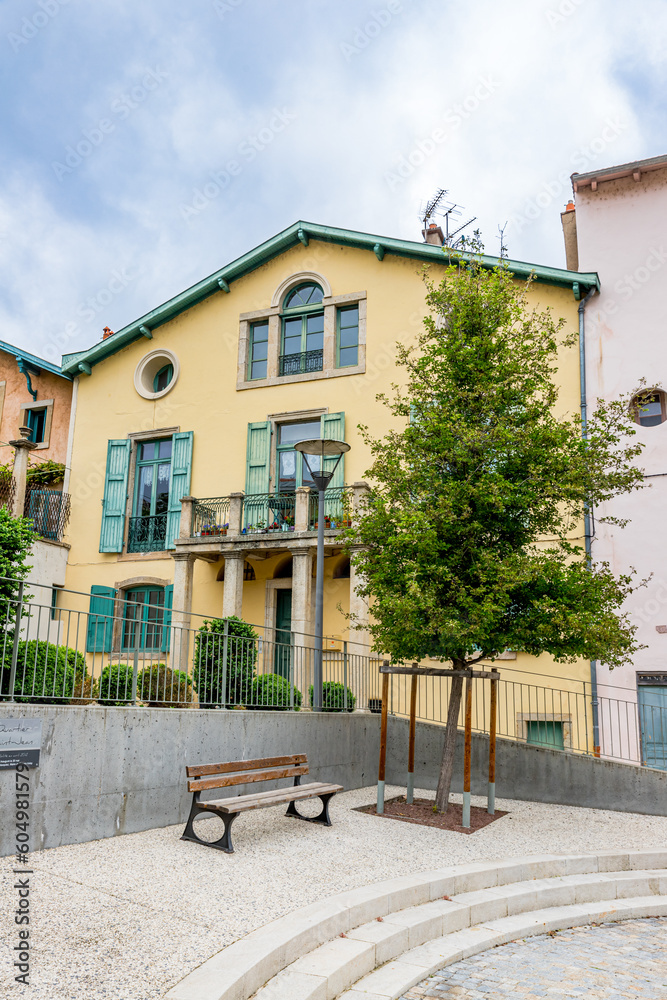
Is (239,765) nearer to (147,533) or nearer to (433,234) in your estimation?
(147,533)

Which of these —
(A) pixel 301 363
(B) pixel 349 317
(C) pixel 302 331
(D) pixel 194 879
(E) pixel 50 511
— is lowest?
(D) pixel 194 879

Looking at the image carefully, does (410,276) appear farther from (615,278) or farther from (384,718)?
(384,718)

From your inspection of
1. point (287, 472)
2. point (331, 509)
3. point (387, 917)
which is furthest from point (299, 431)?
point (387, 917)

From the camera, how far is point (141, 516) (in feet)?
65.7

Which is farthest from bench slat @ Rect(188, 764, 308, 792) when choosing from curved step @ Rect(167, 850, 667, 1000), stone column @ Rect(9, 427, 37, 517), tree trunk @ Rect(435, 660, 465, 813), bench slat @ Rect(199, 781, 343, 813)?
stone column @ Rect(9, 427, 37, 517)

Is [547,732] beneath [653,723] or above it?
beneath

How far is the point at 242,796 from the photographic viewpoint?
27.7 feet

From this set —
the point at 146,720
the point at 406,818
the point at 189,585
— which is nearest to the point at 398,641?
the point at 406,818

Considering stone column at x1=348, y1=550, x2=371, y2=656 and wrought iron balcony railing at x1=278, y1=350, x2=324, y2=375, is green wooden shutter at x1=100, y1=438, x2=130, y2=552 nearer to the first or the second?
wrought iron balcony railing at x1=278, y1=350, x2=324, y2=375

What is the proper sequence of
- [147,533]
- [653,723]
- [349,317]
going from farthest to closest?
[147,533] < [349,317] < [653,723]

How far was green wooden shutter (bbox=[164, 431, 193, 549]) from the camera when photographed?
63.3ft

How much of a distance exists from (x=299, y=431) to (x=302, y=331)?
2511mm

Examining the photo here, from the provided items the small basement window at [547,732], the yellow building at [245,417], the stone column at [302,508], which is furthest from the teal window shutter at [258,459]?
the small basement window at [547,732]

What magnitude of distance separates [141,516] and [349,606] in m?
6.19
